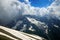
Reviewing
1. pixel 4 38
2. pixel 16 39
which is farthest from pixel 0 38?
pixel 16 39

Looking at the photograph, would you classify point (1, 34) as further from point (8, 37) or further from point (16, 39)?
point (16, 39)

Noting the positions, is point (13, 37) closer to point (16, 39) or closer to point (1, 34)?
point (16, 39)

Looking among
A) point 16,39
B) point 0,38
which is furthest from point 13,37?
point 0,38

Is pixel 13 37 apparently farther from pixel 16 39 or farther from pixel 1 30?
pixel 1 30

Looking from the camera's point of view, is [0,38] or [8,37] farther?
[0,38]

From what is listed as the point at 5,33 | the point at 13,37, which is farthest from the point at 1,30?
the point at 13,37

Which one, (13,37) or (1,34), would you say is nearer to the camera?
(1,34)
